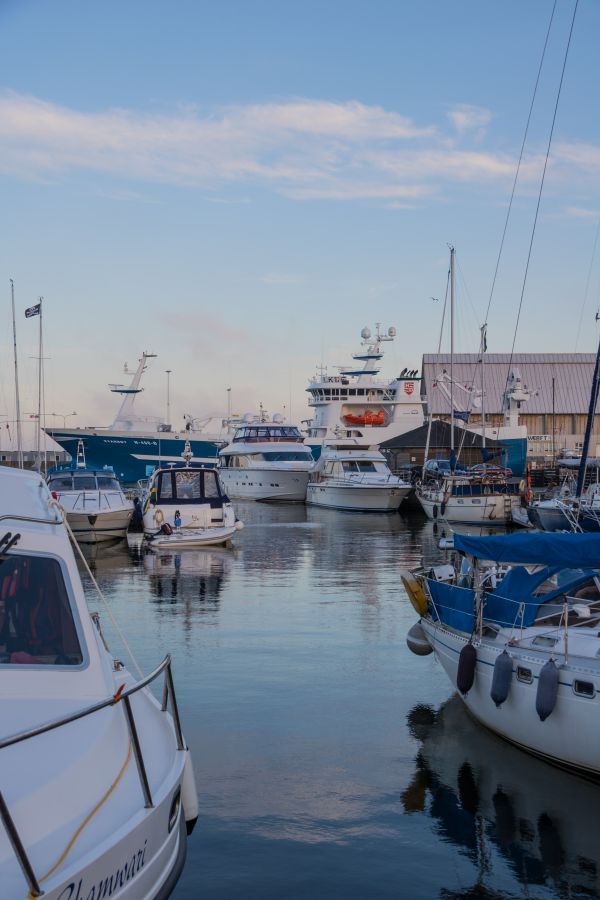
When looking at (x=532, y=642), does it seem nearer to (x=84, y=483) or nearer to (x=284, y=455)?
(x=84, y=483)

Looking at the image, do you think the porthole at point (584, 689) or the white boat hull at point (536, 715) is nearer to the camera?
the porthole at point (584, 689)

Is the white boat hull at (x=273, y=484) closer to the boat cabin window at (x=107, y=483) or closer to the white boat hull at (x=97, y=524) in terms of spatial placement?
the boat cabin window at (x=107, y=483)

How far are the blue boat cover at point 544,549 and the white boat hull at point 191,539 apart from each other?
20.0 meters

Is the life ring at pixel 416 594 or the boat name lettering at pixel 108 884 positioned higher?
the boat name lettering at pixel 108 884

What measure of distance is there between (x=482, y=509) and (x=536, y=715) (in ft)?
111

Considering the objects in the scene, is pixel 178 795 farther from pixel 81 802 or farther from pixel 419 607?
pixel 419 607

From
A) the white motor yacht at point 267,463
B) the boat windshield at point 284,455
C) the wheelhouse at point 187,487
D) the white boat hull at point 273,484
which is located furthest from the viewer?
the boat windshield at point 284,455

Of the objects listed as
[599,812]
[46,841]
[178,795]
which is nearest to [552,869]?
[599,812]

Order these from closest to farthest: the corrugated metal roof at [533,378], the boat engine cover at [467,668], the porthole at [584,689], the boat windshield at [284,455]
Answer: the porthole at [584,689], the boat engine cover at [467,668], the boat windshield at [284,455], the corrugated metal roof at [533,378]

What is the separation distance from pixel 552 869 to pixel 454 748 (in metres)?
3.26

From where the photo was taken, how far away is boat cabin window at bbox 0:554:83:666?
21.1 ft

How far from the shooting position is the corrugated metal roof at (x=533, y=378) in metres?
83.6

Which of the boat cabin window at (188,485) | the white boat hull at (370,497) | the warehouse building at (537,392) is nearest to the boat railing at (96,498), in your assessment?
the boat cabin window at (188,485)

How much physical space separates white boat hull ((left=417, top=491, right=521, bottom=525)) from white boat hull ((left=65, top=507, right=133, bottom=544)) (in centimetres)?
1648
